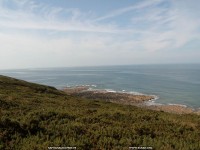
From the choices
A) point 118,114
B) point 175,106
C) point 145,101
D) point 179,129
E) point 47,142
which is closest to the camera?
point 47,142

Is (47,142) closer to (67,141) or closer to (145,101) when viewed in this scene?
(67,141)

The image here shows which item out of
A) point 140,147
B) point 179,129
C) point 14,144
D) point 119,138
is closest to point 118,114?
point 179,129

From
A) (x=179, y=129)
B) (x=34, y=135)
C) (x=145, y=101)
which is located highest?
(x=34, y=135)

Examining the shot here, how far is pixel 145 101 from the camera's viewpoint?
89.6m

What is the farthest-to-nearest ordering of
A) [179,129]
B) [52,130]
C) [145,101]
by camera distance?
[145,101] < [179,129] < [52,130]

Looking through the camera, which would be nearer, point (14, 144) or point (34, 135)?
point (14, 144)

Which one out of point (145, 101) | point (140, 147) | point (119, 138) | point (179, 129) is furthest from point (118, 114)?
point (145, 101)

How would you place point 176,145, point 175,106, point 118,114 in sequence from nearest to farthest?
point 176,145 → point 118,114 → point 175,106

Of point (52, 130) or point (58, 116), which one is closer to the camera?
point (52, 130)

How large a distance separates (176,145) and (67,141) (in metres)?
5.13

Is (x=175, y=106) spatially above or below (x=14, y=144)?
below

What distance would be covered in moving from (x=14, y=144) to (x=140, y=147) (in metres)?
5.44

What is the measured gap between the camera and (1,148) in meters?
9.89

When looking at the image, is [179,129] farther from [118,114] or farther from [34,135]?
[34,135]
